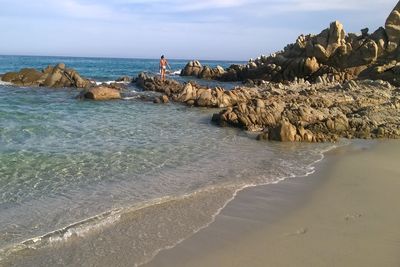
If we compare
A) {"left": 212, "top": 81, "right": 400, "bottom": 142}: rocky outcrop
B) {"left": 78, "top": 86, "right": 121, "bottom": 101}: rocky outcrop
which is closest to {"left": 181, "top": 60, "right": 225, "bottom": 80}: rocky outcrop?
{"left": 78, "top": 86, "right": 121, "bottom": 101}: rocky outcrop

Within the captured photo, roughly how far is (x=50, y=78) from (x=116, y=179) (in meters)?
24.6

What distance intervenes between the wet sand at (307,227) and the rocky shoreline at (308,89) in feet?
17.6

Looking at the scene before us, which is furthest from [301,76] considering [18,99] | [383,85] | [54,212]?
[54,212]

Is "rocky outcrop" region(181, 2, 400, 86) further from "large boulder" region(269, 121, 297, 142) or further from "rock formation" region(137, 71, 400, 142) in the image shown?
"large boulder" region(269, 121, 297, 142)

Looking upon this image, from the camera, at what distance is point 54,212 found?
679cm

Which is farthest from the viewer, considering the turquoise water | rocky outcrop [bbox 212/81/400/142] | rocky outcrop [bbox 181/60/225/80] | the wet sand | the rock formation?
the turquoise water

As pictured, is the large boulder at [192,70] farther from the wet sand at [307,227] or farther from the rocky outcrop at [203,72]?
the wet sand at [307,227]

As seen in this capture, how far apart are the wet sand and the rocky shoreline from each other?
5366 mm

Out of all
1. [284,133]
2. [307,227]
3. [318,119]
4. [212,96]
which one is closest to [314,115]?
[318,119]

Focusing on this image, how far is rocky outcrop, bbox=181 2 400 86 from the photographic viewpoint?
34.7 metres

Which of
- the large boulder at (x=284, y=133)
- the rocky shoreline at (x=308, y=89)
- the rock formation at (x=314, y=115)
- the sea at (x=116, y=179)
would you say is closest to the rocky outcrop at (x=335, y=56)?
the rocky shoreline at (x=308, y=89)

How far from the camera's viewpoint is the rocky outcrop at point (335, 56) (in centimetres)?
3469

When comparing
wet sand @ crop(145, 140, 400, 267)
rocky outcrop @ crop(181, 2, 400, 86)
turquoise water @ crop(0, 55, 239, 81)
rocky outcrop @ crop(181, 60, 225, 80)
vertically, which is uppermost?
rocky outcrop @ crop(181, 2, 400, 86)

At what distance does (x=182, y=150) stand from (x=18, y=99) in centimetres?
1361
